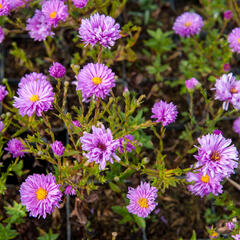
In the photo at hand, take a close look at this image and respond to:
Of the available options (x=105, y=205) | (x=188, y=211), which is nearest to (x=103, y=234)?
(x=105, y=205)

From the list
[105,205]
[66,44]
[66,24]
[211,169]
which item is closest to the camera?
[211,169]

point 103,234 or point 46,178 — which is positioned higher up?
point 46,178

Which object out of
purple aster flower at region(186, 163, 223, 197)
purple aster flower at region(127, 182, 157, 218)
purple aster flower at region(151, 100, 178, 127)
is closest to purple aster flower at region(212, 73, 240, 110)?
purple aster flower at region(151, 100, 178, 127)

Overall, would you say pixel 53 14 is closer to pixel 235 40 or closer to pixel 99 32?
pixel 99 32

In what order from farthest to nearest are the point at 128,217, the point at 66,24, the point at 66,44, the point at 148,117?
the point at 66,44 < the point at 148,117 < the point at 66,24 < the point at 128,217

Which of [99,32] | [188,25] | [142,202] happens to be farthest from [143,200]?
[188,25]

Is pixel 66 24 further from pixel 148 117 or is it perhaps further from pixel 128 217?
pixel 128 217
